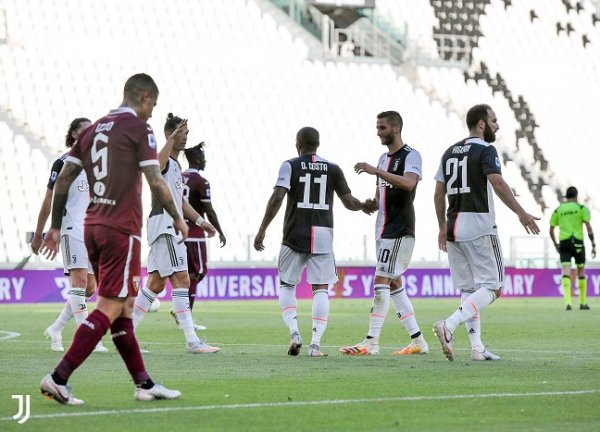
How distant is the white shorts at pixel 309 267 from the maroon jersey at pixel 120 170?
436cm

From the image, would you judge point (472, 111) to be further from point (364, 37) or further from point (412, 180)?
point (364, 37)

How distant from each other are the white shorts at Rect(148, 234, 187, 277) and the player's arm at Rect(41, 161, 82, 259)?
166 inches

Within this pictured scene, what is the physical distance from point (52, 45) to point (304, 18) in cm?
862

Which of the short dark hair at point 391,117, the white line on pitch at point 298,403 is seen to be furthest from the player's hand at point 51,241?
the short dark hair at point 391,117

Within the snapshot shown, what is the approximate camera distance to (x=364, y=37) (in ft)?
140

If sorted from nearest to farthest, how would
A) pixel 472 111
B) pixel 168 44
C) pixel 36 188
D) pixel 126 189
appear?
pixel 126 189 → pixel 472 111 → pixel 36 188 → pixel 168 44

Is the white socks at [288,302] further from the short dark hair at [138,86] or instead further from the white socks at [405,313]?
the short dark hair at [138,86]

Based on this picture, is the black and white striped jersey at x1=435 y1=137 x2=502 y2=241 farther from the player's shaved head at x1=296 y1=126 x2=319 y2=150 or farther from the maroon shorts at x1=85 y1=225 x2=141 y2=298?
the maroon shorts at x1=85 y1=225 x2=141 y2=298

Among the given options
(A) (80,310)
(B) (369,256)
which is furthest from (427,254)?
(A) (80,310)

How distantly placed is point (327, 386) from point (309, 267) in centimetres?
362

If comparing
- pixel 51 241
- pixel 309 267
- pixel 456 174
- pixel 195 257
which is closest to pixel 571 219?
pixel 195 257

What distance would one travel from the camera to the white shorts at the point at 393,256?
1224 centimetres

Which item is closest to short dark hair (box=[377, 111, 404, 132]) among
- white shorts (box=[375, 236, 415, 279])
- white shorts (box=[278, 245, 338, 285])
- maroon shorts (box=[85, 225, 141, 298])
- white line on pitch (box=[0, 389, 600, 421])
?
white shorts (box=[375, 236, 415, 279])

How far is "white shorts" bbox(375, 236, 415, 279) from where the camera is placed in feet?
40.2
